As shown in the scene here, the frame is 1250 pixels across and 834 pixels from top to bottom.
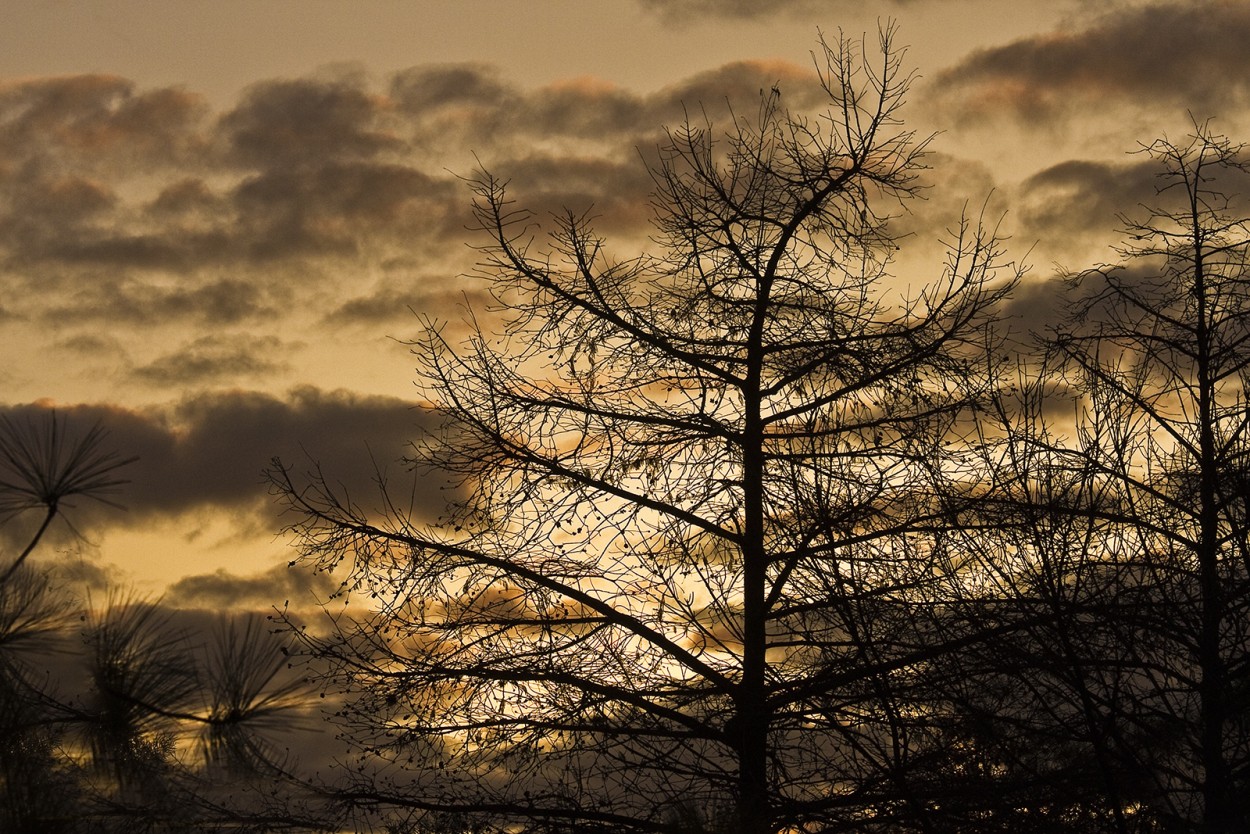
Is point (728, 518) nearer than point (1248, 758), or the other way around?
point (1248, 758)

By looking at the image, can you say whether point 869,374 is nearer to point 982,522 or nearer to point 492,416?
point 982,522

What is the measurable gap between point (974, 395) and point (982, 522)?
4.72 ft

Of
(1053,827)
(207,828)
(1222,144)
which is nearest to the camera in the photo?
(1053,827)

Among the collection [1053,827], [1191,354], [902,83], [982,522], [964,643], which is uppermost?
[902,83]

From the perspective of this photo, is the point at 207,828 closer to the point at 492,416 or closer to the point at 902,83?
the point at 492,416

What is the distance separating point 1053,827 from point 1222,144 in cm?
723

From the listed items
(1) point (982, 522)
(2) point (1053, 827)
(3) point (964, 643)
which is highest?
(1) point (982, 522)

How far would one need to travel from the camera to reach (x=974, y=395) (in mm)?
11094

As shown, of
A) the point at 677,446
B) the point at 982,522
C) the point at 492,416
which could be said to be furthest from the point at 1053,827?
the point at 492,416

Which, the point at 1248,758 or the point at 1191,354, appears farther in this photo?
the point at 1191,354

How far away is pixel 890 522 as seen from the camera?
10.8m

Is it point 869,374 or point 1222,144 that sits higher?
point 1222,144

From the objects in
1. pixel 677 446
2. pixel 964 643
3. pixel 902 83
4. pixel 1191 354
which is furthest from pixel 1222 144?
pixel 964 643

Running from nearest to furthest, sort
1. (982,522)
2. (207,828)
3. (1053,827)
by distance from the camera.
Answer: (1053,827) < (982,522) < (207,828)
